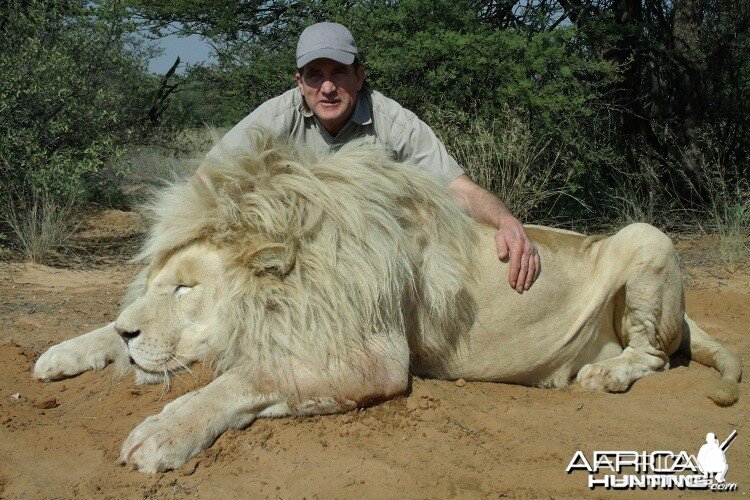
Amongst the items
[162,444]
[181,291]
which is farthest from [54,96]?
[162,444]

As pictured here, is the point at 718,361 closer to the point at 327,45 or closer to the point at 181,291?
the point at 327,45

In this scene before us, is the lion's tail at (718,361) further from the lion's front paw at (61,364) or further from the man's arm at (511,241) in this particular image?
the lion's front paw at (61,364)

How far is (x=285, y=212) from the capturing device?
314 centimetres

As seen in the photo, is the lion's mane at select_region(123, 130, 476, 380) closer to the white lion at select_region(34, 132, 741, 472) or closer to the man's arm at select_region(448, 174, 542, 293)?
the white lion at select_region(34, 132, 741, 472)

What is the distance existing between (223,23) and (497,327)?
24.5ft

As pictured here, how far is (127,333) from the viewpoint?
314 cm

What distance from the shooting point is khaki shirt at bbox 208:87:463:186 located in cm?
431

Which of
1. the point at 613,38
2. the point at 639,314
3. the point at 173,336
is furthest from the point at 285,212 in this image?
the point at 613,38

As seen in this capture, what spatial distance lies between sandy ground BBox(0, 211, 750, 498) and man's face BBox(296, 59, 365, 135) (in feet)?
5.23

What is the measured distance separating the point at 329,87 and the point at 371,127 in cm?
37

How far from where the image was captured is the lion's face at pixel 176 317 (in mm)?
3131

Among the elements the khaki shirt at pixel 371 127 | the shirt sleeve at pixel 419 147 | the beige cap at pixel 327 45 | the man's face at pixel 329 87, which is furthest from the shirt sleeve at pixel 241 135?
the shirt sleeve at pixel 419 147

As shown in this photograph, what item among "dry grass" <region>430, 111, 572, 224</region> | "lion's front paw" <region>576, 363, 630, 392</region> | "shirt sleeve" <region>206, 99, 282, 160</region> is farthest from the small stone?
"dry grass" <region>430, 111, 572, 224</region>

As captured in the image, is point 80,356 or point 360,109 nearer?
point 80,356
